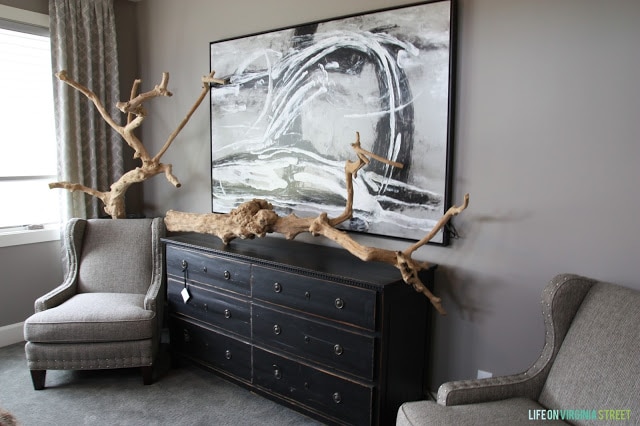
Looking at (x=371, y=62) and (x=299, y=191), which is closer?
(x=371, y=62)

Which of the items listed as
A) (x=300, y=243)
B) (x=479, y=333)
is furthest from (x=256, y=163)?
(x=479, y=333)

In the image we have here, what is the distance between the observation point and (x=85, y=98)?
3.75 m

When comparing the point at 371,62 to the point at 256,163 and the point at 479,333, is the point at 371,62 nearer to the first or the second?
the point at 256,163

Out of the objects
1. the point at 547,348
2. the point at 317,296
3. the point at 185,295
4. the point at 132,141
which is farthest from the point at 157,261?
the point at 547,348

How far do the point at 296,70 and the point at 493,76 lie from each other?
47.0 inches

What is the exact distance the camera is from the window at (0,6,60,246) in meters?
3.51

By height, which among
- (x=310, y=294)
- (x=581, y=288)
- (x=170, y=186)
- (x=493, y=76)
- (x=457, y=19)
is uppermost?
(x=457, y=19)

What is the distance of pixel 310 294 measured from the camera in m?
2.41

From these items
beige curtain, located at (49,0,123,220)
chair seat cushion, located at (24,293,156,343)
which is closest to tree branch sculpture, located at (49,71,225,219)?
beige curtain, located at (49,0,123,220)

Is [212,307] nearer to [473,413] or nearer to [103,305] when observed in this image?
[103,305]

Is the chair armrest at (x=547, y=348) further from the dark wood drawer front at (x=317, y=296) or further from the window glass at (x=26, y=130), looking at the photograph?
the window glass at (x=26, y=130)

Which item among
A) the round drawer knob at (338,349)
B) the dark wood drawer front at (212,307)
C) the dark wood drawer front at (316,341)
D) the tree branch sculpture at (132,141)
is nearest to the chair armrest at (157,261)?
the dark wood drawer front at (212,307)

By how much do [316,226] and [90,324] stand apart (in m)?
1.44

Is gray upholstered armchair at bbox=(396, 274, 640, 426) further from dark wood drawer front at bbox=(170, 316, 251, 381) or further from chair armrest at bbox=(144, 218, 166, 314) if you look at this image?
chair armrest at bbox=(144, 218, 166, 314)
